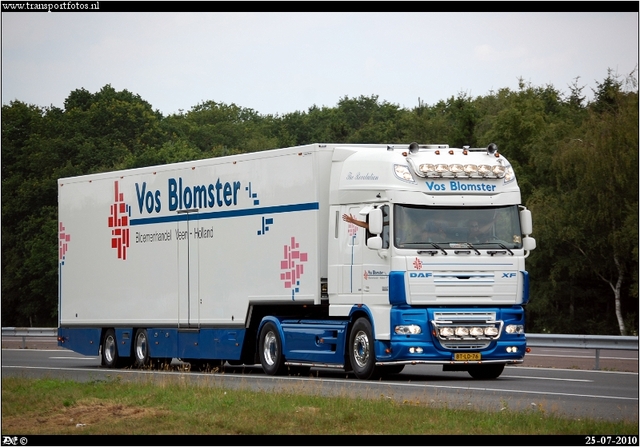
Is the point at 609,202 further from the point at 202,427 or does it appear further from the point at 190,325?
the point at 202,427

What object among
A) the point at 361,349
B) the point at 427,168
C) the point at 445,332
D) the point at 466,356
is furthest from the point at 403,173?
the point at 466,356

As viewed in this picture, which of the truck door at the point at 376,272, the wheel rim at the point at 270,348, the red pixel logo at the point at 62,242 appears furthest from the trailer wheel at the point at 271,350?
the red pixel logo at the point at 62,242

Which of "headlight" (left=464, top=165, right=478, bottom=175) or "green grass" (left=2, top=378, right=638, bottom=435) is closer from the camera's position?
"green grass" (left=2, top=378, right=638, bottom=435)

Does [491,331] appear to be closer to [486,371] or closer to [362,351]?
[486,371]

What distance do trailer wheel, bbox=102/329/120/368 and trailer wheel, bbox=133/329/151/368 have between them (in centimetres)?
59

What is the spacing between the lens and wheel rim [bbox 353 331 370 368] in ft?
70.3

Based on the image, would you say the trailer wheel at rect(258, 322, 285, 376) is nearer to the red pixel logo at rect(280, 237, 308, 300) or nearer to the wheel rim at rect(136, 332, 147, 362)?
the red pixel logo at rect(280, 237, 308, 300)

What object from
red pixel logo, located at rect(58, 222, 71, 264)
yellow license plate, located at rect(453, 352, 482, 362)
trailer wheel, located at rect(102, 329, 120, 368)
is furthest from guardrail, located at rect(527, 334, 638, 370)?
Result: red pixel logo, located at rect(58, 222, 71, 264)

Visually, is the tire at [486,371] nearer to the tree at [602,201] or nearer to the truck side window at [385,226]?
the truck side window at [385,226]

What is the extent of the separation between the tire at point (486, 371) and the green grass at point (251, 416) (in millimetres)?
5858

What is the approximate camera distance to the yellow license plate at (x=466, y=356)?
68.8ft

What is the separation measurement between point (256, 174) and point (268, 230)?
112cm

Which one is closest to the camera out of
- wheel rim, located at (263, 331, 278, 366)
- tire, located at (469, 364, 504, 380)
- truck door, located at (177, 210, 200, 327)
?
tire, located at (469, 364, 504, 380)

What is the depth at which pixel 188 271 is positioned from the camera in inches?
1016
